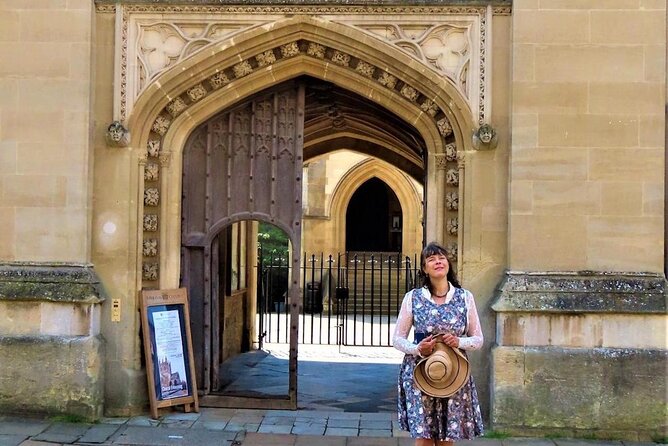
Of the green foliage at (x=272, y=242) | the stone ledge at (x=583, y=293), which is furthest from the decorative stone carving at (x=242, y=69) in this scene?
the green foliage at (x=272, y=242)

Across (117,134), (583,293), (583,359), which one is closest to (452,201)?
(583,293)

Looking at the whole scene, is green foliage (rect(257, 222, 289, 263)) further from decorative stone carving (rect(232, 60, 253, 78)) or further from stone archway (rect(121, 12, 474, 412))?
decorative stone carving (rect(232, 60, 253, 78))

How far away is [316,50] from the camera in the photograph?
7.65 m

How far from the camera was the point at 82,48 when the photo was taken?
730cm

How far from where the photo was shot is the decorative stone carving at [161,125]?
7695mm

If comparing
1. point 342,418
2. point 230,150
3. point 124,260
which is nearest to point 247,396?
point 342,418

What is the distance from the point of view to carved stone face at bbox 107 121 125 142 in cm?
730

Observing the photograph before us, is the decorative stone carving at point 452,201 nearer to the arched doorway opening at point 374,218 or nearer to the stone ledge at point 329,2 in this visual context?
the stone ledge at point 329,2

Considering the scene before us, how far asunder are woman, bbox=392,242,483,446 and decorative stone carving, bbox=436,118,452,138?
3319 mm

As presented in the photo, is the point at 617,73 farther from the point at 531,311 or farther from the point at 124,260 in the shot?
the point at 124,260

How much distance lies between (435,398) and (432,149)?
3810 mm

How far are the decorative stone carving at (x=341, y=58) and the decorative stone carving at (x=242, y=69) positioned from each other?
0.87 metres

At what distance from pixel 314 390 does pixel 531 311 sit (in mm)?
3508

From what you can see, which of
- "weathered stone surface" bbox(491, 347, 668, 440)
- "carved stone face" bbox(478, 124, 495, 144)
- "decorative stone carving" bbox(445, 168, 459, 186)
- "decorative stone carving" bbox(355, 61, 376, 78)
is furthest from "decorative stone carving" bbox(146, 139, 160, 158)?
"weathered stone surface" bbox(491, 347, 668, 440)
